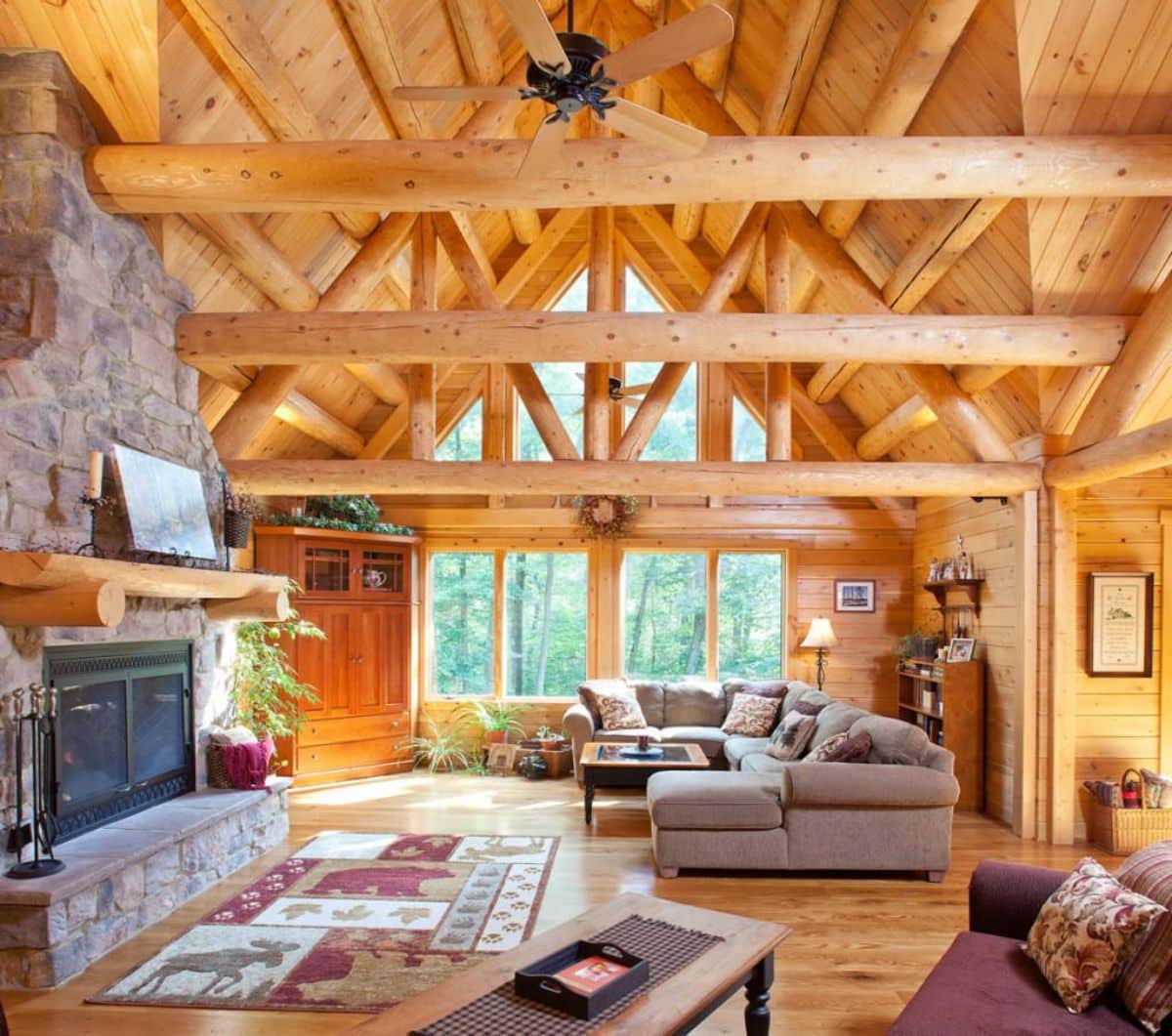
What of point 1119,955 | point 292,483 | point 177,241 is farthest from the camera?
point 292,483

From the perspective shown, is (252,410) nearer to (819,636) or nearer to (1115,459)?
(819,636)

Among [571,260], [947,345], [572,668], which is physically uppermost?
[571,260]

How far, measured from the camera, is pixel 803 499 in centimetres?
954

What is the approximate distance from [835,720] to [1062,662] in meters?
1.53

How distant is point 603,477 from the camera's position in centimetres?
678

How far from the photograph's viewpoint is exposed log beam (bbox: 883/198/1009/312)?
5172mm

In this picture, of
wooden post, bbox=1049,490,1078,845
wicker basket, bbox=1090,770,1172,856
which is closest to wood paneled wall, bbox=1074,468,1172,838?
wooden post, bbox=1049,490,1078,845

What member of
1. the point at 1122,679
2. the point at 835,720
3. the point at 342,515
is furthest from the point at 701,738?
the point at 342,515

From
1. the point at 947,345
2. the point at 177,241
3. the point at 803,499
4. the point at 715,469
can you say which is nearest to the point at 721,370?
the point at 803,499

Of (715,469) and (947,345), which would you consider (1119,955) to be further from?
(715,469)

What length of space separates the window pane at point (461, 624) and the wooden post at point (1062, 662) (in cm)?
524

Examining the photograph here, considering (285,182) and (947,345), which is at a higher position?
(285,182)

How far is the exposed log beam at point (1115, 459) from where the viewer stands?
4949 mm

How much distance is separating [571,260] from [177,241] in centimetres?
461
